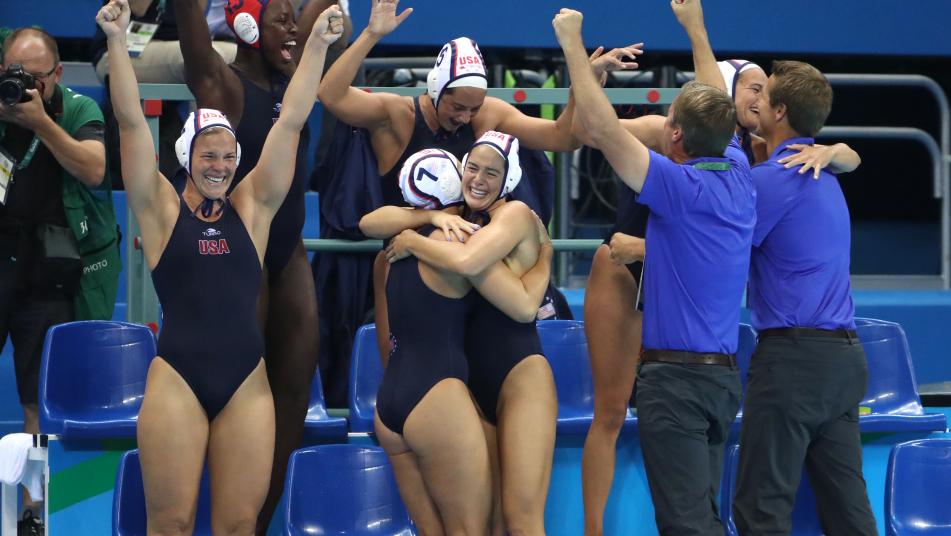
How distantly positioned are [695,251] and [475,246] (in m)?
0.68

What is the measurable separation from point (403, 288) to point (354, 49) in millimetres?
995

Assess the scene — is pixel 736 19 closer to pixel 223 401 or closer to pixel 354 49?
pixel 354 49

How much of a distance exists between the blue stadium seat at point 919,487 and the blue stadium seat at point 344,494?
1683 millimetres

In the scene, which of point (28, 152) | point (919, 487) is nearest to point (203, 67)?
point (28, 152)

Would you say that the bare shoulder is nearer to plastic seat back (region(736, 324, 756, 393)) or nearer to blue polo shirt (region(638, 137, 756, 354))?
Answer: blue polo shirt (region(638, 137, 756, 354))

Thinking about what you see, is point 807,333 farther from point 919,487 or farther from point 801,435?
point 919,487

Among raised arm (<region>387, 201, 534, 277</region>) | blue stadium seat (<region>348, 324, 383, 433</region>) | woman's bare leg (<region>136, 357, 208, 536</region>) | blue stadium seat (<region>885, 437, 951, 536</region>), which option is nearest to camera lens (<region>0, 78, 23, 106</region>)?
woman's bare leg (<region>136, 357, 208, 536</region>)

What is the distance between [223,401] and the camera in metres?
4.14

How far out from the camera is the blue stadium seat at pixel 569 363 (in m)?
5.18

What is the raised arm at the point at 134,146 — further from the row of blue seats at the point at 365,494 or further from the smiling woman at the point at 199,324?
the row of blue seats at the point at 365,494

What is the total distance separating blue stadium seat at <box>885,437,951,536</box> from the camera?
453 cm

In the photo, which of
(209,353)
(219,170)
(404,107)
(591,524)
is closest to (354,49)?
(404,107)

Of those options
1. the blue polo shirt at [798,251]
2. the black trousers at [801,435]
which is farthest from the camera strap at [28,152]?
Answer: the black trousers at [801,435]

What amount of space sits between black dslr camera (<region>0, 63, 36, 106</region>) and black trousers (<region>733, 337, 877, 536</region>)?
2.86 metres
